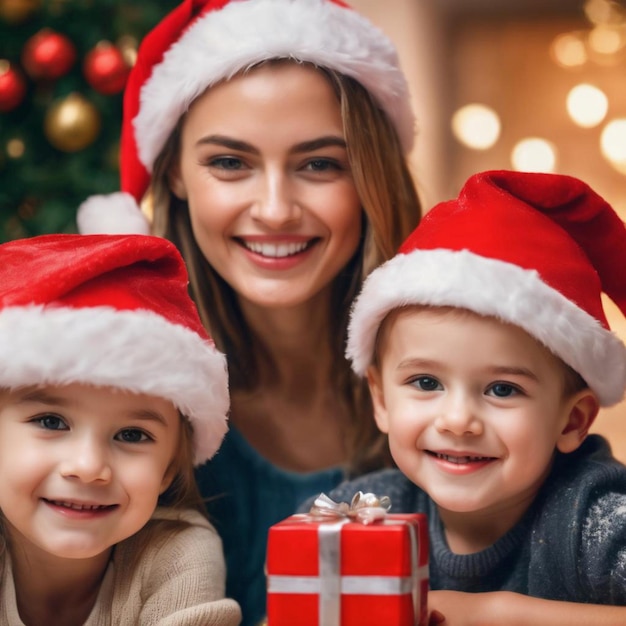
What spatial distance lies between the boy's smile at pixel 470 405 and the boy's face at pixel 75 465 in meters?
0.41

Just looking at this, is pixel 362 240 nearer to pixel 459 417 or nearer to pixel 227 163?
pixel 227 163

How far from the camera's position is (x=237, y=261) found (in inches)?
80.1

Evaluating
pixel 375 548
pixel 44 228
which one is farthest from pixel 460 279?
pixel 44 228

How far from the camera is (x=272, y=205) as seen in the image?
6.29 ft

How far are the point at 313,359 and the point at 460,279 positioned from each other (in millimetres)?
770

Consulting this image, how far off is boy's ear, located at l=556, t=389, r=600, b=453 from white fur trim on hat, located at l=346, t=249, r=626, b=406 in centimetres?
2

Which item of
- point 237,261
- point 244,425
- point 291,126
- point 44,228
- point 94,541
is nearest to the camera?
point 94,541

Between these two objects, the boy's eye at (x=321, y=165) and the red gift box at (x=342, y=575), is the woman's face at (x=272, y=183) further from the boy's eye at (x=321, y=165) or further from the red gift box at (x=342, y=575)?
the red gift box at (x=342, y=575)

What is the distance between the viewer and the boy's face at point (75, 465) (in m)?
1.44

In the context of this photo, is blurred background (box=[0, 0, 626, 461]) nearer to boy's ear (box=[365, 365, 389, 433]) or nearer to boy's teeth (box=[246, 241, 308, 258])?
boy's teeth (box=[246, 241, 308, 258])

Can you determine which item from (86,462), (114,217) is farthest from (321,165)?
(86,462)

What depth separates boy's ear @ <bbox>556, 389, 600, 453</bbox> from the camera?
1638mm

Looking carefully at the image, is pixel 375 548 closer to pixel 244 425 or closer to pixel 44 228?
pixel 244 425

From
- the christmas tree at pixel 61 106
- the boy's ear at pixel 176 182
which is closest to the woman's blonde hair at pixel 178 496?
the boy's ear at pixel 176 182
